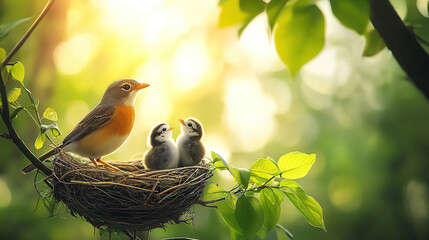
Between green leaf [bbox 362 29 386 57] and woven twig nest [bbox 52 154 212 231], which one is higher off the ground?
green leaf [bbox 362 29 386 57]

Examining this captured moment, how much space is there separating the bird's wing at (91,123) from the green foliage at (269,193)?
2.84 feet

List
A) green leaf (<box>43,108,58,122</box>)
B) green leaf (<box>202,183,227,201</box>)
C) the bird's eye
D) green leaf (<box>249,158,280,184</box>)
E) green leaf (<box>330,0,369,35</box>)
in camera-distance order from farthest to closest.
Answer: the bird's eye, green leaf (<box>202,183,227,201</box>), green leaf (<box>43,108,58,122</box>), green leaf (<box>249,158,280,184</box>), green leaf (<box>330,0,369,35</box>)

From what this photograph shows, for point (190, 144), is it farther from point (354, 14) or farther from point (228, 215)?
point (354, 14)

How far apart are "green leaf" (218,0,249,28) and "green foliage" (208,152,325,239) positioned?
1.79ft

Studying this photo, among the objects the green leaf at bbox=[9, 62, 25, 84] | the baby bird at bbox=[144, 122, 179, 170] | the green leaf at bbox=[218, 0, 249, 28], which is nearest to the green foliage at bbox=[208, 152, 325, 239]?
the green leaf at bbox=[218, 0, 249, 28]

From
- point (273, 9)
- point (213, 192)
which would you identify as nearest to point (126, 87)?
point (213, 192)

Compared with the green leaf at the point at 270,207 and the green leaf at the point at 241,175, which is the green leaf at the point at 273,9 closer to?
the green leaf at the point at 241,175

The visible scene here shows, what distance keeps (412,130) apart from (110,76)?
5.53 metres

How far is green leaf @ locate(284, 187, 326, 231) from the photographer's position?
128cm

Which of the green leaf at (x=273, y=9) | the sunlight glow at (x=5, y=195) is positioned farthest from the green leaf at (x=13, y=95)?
the sunlight glow at (x=5, y=195)

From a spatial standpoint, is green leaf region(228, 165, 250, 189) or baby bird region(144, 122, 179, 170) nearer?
green leaf region(228, 165, 250, 189)

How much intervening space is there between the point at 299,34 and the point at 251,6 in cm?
17

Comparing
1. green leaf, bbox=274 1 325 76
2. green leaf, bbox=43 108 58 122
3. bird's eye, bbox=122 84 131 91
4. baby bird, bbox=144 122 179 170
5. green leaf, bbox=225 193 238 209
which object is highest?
green leaf, bbox=274 1 325 76

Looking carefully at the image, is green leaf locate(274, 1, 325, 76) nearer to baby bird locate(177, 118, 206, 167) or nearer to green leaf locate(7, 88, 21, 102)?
green leaf locate(7, 88, 21, 102)
